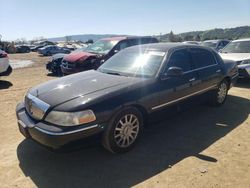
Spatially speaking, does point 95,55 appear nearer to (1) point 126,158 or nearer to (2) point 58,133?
(1) point 126,158

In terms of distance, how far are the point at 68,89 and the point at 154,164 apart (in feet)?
5.64

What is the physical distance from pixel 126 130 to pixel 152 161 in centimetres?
60

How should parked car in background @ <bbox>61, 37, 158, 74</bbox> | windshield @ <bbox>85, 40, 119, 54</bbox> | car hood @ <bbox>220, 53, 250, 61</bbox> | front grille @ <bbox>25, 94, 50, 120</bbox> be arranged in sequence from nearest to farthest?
1. front grille @ <bbox>25, 94, 50, 120</bbox>
2. car hood @ <bbox>220, 53, 250, 61</bbox>
3. parked car in background @ <bbox>61, 37, 158, 74</bbox>
4. windshield @ <bbox>85, 40, 119, 54</bbox>

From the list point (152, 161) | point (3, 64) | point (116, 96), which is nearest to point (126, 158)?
point (152, 161)

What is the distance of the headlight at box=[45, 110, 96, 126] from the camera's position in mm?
3607

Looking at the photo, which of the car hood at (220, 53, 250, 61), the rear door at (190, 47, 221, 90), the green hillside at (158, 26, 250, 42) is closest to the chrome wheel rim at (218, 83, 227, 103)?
the rear door at (190, 47, 221, 90)

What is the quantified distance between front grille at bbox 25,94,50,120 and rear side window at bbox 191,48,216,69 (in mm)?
3171

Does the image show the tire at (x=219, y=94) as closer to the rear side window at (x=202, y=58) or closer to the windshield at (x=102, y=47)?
the rear side window at (x=202, y=58)

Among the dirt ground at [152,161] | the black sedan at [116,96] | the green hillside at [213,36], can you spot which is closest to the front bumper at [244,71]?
the black sedan at [116,96]

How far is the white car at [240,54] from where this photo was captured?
8.84m

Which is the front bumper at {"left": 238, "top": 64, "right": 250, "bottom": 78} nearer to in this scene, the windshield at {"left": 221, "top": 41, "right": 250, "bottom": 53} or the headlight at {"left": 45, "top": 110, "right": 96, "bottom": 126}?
the windshield at {"left": 221, "top": 41, "right": 250, "bottom": 53}

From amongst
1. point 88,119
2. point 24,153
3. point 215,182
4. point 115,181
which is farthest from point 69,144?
point 215,182

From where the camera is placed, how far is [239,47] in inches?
407

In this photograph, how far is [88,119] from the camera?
3666 millimetres
